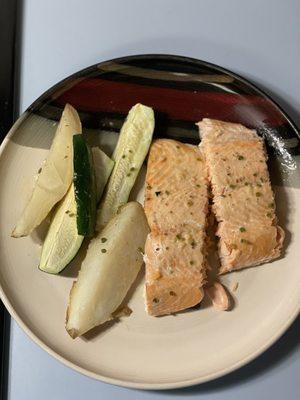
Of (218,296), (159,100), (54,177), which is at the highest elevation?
(159,100)

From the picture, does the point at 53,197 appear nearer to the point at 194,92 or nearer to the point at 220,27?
the point at 194,92

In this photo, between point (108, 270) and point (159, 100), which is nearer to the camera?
point (108, 270)

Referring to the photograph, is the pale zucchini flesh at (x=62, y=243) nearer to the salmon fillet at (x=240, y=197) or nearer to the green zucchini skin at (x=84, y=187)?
the green zucchini skin at (x=84, y=187)

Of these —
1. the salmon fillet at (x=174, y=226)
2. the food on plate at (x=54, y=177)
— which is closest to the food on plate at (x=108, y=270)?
the salmon fillet at (x=174, y=226)

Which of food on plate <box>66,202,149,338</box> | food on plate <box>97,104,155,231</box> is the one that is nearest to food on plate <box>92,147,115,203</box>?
food on plate <box>97,104,155,231</box>

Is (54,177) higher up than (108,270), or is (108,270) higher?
(54,177)

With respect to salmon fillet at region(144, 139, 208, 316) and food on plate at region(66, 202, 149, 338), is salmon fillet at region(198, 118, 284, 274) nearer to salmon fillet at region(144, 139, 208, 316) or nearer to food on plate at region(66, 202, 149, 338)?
salmon fillet at region(144, 139, 208, 316)

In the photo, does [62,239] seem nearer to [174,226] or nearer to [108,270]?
[108,270]

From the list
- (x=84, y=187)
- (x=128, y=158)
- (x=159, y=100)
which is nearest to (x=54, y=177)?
(x=84, y=187)
